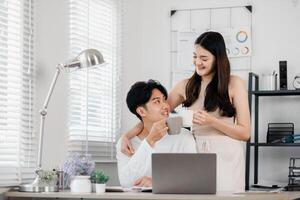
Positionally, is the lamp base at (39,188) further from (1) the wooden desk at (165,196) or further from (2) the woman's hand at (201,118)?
(2) the woman's hand at (201,118)

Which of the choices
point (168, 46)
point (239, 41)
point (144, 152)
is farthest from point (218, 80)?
point (168, 46)

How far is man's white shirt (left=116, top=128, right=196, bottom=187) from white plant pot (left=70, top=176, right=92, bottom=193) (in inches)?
12.1

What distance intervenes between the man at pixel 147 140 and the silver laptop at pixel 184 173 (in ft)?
1.51

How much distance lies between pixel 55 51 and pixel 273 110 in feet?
6.03

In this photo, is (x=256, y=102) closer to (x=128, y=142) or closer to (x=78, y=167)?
(x=128, y=142)

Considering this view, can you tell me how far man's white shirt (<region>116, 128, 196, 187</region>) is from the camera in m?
3.01

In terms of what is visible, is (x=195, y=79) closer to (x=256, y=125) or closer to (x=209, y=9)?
(x=256, y=125)

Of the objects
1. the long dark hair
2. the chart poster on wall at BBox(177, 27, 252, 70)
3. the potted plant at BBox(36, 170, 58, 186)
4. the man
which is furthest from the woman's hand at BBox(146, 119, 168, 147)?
the chart poster on wall at BBox(177, 27, 252, 70)

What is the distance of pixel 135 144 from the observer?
130 inches

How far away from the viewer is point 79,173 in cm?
298

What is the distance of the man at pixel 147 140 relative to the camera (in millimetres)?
3021

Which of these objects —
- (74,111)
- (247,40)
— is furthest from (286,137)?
(74,111)

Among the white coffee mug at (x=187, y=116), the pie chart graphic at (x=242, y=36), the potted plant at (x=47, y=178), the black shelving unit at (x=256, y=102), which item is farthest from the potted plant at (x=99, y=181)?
the pie chart graphic at (x=242, y=36)

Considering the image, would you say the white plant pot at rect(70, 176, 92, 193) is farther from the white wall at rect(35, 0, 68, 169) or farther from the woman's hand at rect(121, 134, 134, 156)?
the white wall at rect(35, 0, 68, 169)
